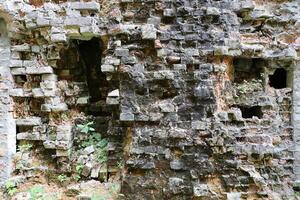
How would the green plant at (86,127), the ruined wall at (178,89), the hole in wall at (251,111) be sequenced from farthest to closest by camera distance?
the green plant at (86,127)
the hole in wall at (251,111)
the ruined wall at (178,89)

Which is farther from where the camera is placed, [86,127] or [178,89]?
[86,127]

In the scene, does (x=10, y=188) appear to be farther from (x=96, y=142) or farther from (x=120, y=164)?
(x=120, y=164)

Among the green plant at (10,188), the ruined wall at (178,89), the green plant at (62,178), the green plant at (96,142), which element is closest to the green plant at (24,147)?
the ruined wall at (178,89)

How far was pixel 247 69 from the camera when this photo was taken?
5348 mm

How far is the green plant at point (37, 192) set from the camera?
16.9 feet

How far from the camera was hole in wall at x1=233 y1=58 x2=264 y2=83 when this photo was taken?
210 inches

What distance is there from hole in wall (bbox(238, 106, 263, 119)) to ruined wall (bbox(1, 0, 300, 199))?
16 millimetres

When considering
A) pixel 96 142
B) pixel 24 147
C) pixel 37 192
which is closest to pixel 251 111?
pixel 96 142

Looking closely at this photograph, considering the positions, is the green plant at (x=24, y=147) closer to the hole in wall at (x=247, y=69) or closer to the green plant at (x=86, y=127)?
the green plant at (x=86, y=127)

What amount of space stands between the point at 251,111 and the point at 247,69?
0.62m

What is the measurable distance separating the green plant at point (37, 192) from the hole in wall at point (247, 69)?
10.6ft

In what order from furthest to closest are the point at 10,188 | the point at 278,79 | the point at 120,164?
the point at 278,79
the point at 10,188
the point at 120,164

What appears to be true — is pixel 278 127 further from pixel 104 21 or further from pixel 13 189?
pixel 13 189

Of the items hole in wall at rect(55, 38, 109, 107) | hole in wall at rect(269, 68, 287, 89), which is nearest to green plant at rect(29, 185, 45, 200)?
hole in wall at rect(55, 38, 109, 107)
